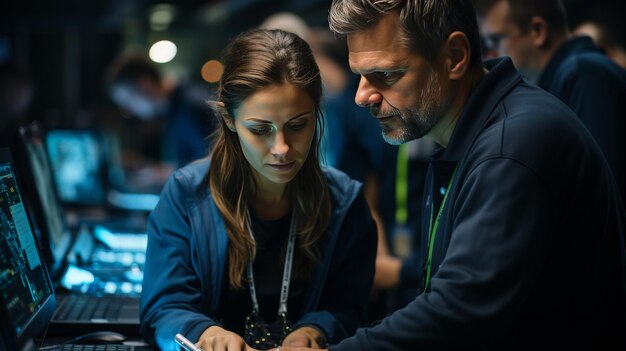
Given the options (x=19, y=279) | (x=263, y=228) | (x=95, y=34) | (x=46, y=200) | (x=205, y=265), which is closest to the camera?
(x=19, y=279)

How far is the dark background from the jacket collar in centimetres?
816

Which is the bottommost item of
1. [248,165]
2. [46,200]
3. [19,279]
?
[46,200]

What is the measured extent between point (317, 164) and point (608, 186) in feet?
2.61

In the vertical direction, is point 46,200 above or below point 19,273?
below

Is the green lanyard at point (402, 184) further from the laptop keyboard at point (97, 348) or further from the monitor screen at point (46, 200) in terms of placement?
the laptop keyboard at point (97, 348)

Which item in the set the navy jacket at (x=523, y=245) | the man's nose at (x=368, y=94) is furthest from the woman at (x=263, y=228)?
the navy jacket at (x=523, y=245)

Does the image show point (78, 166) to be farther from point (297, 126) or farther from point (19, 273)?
point (19, 273)

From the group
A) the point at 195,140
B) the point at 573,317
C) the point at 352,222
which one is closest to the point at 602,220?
the point at 573,317

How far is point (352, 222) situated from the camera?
2.11 metres

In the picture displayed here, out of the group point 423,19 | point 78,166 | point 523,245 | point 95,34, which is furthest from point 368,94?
point 95,34

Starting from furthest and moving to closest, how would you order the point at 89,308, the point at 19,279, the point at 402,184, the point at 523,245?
the point at 402,184, the point at 89,308, the point at 19,279, the point at 523,245

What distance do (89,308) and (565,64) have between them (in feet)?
5.87

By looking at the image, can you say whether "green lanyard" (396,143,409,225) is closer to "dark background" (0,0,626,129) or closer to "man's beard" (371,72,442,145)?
"man's beard" (371,72,442,145)

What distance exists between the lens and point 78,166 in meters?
4.64
